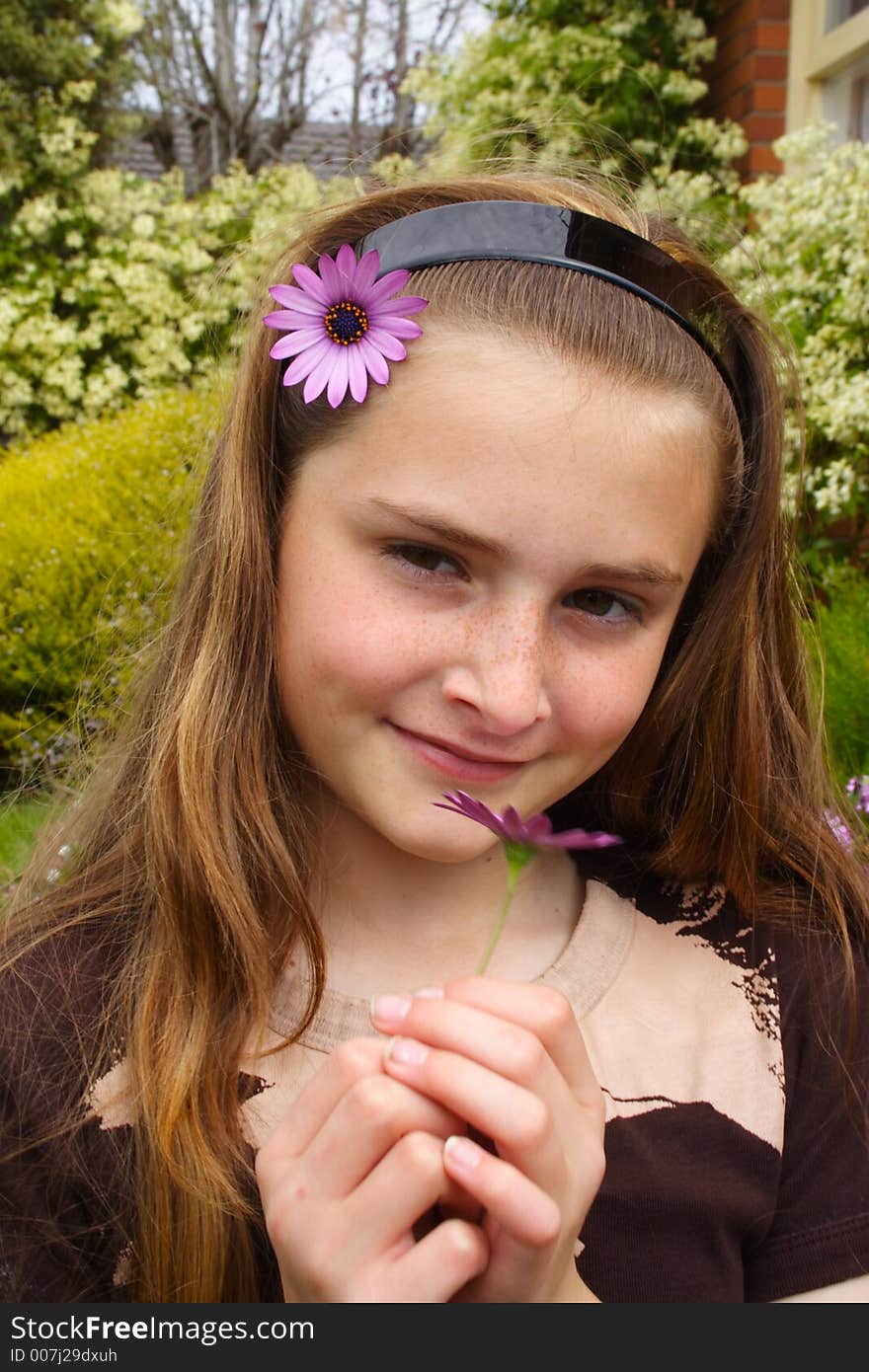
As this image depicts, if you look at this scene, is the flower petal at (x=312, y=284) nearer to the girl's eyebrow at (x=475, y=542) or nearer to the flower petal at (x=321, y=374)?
the flower petal at (x=321, y=374)

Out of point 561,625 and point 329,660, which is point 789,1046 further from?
point 329,660

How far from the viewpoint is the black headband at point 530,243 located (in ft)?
4.61

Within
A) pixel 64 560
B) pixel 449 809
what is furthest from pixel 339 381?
pixel 64 560

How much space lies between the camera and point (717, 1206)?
138 cm

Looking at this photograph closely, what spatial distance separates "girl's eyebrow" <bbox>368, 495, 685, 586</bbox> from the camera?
48.9 inches

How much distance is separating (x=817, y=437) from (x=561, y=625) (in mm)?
3673

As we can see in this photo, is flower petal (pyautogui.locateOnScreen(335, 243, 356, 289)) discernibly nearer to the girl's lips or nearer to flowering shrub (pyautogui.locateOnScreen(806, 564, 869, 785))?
the girl's lips

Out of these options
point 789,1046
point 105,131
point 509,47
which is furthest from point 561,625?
point 105,131

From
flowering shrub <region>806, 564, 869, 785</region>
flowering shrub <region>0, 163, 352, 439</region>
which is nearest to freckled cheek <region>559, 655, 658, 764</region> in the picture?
flowering shrub <region>806, 564, 869, 785</region>

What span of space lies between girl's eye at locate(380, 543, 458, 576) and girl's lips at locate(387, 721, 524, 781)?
0.57ft

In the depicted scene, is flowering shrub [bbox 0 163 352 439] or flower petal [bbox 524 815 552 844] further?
flowering shrub [bbox 0 163 352 439]

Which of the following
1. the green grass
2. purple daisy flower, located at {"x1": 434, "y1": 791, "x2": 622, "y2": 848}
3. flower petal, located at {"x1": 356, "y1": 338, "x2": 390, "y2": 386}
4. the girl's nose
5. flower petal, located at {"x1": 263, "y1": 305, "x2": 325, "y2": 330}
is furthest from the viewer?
the green grass

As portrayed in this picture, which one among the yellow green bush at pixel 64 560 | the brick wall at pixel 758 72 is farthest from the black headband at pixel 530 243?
the brick wall at pixel 758 72

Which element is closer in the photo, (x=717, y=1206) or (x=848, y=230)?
(x=717, y=1206)
